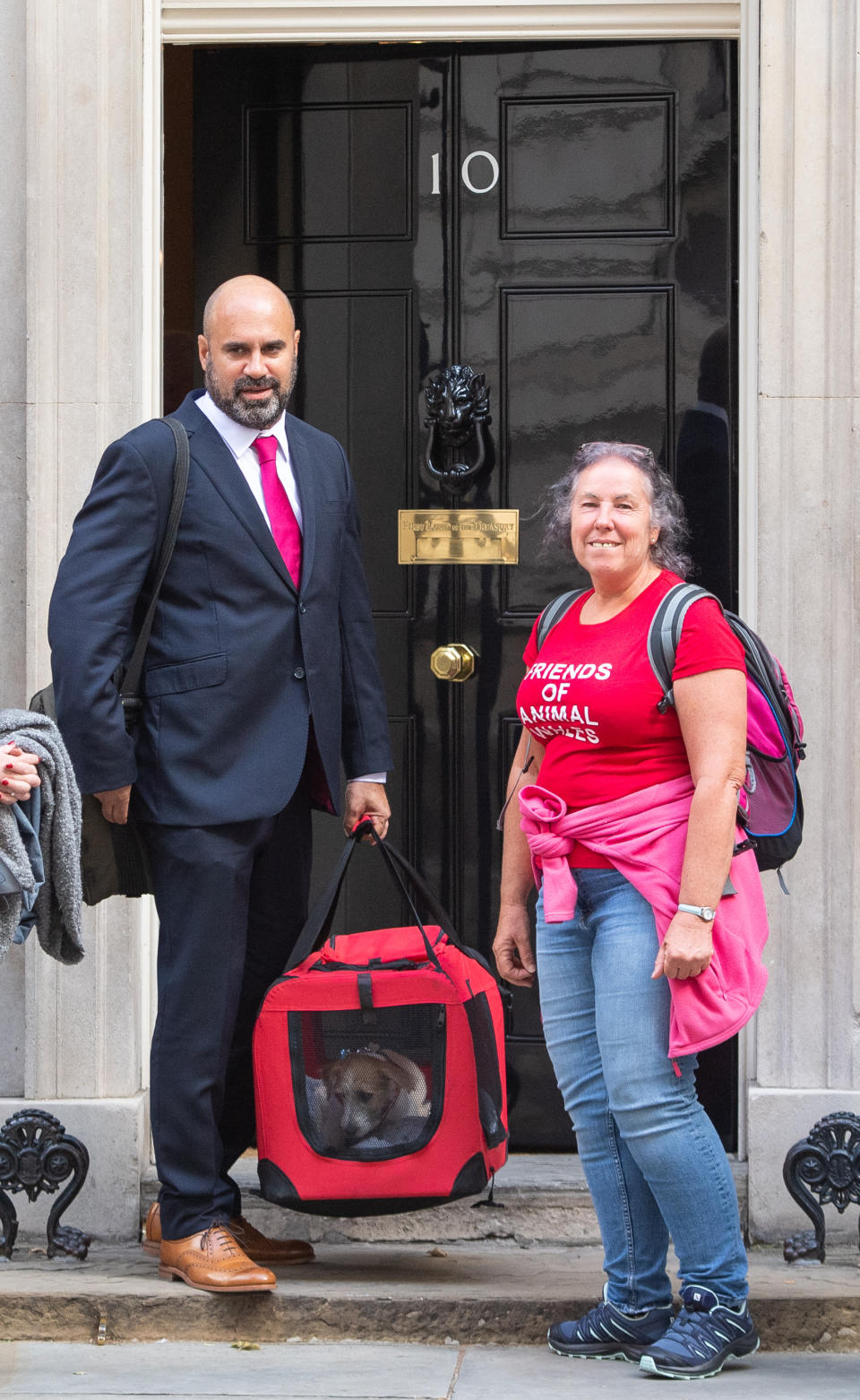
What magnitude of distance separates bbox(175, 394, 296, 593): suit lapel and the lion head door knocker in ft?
3.27

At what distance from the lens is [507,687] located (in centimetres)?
476

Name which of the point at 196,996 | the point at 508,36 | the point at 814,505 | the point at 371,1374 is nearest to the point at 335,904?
the point at 196,996

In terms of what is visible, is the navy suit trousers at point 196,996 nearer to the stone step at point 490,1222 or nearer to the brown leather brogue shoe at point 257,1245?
the brown leather brogue shoe at point 257,1245

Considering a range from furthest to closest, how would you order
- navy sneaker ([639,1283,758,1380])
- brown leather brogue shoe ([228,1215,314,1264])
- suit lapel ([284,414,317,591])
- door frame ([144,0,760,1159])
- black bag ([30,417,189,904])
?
1. door frame ([144,0,760,1159])
2. brown leather brogue shoe ([228,1215,314,1264])
3. suit lapel ([284,414,317,591])
4. black bag ([30,417,189,904])
5. navy sneaker ([639,1283,758,1380])

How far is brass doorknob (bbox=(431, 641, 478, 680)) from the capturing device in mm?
4711

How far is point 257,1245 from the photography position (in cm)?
404

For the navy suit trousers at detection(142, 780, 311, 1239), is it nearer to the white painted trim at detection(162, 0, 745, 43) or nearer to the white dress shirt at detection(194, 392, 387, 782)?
the white dress shirt at detection(194, 392, 387, 782)

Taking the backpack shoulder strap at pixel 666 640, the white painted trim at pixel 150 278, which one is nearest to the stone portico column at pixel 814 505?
the backpack shoulder strap at pixel 666 640

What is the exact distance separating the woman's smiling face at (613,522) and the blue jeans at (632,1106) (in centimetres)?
64

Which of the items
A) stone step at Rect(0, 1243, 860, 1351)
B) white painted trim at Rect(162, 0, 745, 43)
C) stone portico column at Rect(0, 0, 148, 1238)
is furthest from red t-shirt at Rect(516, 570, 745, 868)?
white painted trim at Rect(162, 0, 745, 43)

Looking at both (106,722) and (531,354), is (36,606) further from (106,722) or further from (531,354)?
(531,354)

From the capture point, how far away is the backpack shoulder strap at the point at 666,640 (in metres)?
3.32

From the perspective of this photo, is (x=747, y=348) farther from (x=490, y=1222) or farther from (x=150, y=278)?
(x=490, y=1222)

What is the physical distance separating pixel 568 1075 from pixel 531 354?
84.2 inches
